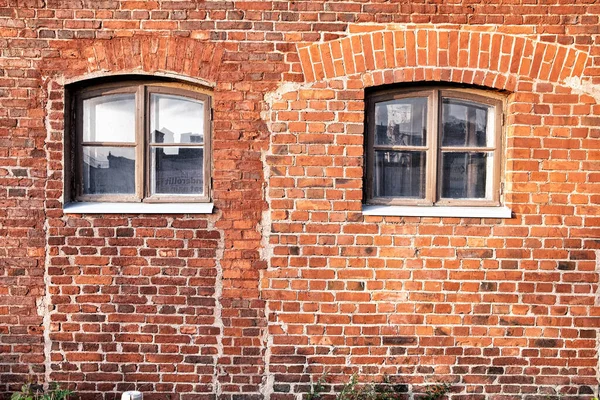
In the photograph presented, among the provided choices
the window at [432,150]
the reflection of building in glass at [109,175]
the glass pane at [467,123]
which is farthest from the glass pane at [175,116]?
the glass pane at [467,123]

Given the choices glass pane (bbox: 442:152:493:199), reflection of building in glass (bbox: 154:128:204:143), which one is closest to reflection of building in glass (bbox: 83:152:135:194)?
reflection of building in glass (bbox: 154:128:204:143)

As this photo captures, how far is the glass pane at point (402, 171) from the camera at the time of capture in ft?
14.4

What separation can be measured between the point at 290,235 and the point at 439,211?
1.28m

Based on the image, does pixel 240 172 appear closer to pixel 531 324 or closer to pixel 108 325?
pixel 108 325

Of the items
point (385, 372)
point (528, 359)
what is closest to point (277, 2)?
point (385, 372)

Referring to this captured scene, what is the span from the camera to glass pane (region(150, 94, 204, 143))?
438 cm

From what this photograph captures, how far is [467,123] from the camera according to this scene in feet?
14.4

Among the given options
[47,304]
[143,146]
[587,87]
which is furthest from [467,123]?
[47,304]

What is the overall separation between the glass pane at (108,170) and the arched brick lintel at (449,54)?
5.83ft

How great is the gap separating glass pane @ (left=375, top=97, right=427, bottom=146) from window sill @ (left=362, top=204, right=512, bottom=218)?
58 cm

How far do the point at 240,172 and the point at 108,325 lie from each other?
67.1 inches

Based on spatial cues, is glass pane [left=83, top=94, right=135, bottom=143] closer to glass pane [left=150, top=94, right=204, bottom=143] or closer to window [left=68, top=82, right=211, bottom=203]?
window [left=68, top=82, right=211, bottom=203]

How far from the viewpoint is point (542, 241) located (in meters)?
4.19

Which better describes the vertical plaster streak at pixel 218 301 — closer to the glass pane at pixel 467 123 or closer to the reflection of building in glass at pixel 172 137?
the reflection of building in glass at pixel 172 137
